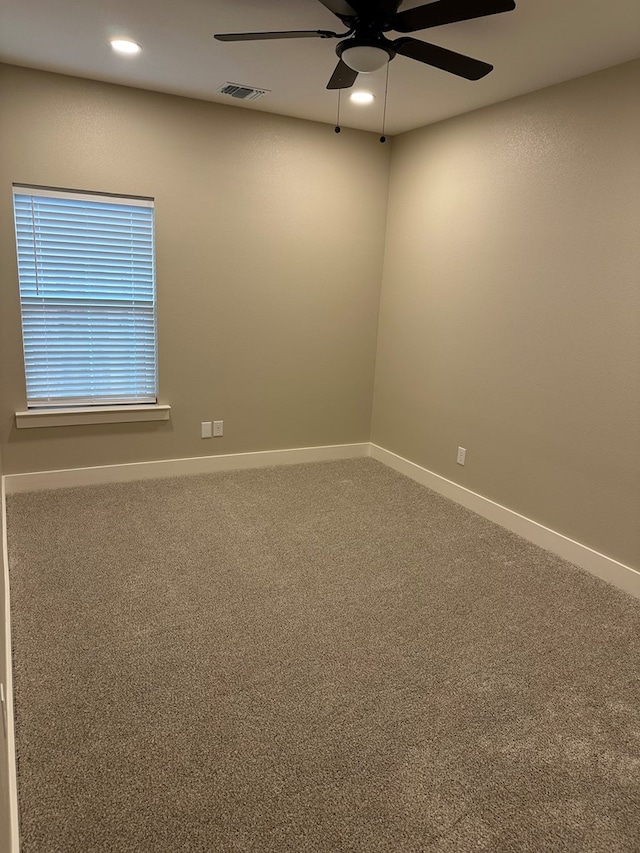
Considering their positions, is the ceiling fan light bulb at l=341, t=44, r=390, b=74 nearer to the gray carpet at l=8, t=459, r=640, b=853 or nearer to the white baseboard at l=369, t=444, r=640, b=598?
the gray carpet at l=8, t=459, r=640, b=853

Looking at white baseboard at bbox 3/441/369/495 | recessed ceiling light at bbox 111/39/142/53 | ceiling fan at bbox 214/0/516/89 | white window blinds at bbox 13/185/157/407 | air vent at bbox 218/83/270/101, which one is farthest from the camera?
white baseboard at bbox 3/441/369/495

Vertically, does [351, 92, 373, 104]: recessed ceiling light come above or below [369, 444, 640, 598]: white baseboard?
above

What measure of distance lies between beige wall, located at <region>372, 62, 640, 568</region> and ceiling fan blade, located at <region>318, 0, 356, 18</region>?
61.1 inches

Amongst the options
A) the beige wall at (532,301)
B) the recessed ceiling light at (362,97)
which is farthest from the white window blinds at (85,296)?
the beige wall at (532,301)

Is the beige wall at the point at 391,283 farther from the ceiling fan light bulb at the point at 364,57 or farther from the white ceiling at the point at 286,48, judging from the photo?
the ceiling fan light bulb at the point at 364,57

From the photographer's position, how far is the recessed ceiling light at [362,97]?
3.36 metres

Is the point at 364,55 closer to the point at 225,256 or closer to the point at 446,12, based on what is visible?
the point at 446,12

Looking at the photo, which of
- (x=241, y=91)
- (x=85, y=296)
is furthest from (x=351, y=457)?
(x=241, y=91)

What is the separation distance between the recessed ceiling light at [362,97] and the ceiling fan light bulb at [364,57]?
1249mm

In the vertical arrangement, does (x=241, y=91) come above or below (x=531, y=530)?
above

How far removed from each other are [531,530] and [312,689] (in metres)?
1.93

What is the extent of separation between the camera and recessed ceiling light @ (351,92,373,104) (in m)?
3.36

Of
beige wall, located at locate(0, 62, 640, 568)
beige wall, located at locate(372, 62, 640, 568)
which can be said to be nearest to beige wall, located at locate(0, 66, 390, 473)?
beige wall, located at locate(0, 62, 640, 568)

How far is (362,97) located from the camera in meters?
3.43
